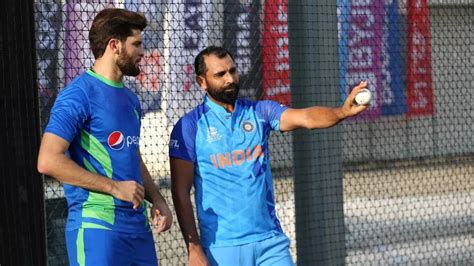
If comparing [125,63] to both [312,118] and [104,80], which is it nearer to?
[104,80]

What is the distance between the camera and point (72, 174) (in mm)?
4211

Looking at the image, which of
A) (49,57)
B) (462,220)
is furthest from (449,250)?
(49,57)

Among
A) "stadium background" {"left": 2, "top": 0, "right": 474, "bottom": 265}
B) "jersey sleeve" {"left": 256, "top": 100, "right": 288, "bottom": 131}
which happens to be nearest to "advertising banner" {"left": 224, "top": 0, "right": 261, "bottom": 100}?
"stadium background" {"left": 2, "top": 0, "right": 474, "bottom": 265}

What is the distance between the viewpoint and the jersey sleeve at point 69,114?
14.0ft

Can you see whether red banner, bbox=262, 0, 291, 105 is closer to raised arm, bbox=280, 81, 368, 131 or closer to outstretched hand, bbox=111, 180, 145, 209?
raised arm, bbox=280, 81, 368, 131

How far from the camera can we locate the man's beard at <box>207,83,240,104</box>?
203 inches

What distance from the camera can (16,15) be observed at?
212 inches

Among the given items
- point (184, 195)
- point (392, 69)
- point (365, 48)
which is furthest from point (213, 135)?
point (392, 69)

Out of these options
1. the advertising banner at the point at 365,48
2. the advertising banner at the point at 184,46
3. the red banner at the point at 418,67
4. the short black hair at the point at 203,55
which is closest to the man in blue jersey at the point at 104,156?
the short black hair at the point at 203,55

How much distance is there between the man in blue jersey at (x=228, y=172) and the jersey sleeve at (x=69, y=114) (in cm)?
81

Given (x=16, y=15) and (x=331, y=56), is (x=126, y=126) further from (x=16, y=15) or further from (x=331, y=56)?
(x=331, y=56)

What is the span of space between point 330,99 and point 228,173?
2239 millimetres

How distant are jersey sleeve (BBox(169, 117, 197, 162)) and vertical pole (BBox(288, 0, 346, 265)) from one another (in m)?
2.06

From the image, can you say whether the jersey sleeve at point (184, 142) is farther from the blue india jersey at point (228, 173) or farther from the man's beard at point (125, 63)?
the man's beard at point (125, 63)
